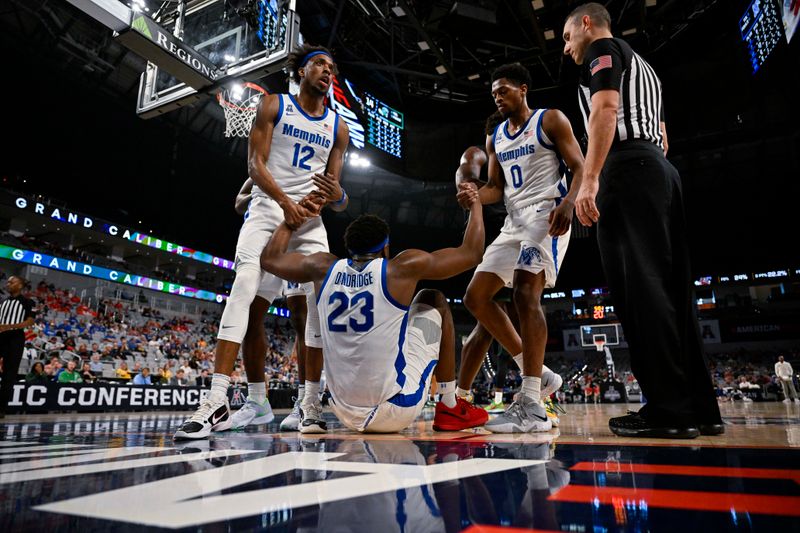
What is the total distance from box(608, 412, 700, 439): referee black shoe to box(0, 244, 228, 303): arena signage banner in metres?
16.8

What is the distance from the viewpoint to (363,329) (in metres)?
2.19

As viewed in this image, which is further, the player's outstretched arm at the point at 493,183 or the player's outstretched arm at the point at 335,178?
the player's outstretched arm at the point at 493,183

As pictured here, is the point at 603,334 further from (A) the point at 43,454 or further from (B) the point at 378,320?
(A) the point at 43,454

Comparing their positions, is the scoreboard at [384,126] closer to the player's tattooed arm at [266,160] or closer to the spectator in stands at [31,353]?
the spectator in stands at [31,353]

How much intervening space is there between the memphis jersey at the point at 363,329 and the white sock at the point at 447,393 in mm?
485

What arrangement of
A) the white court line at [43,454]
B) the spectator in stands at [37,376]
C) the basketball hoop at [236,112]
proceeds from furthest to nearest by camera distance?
the basketball hoop at [236,112]
the spectator in stands at [37,376]
the white court line at [43,454]

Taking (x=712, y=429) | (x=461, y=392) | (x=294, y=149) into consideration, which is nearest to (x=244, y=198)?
(x=294, y=149)

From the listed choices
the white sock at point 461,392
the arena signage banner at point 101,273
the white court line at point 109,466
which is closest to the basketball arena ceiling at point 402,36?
the arena signage banner at point 101,273

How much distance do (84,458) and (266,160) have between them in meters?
1.89

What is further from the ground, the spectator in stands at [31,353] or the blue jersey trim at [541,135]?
the blue jersey trim at [541,135]

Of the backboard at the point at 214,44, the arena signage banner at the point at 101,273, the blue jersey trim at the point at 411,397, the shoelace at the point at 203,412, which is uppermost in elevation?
the backboard at the point at 214,44

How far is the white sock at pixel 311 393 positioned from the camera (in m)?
2.68

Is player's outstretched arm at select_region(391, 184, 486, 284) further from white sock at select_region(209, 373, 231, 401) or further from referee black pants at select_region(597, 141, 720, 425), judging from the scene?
white sock at select_region(209, 373, 231, 401)

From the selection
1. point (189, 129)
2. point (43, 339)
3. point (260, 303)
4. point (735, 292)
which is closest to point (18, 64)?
point (189, 129)
